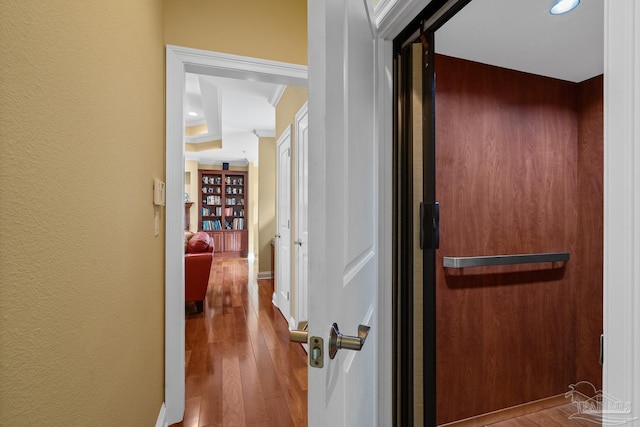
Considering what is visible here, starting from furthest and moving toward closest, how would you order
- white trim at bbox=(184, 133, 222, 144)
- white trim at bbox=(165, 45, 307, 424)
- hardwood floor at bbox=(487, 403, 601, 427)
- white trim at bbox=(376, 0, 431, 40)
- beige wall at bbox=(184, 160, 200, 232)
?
beige wall at bbox=(184, 160, 200, 232)
white trim at bbox=(184, 133, 222, 144)
hardwood floor at bbox=(487, 403, 601, 427)
white trim at bbox=(165, 45, 307, 424)
white trim at bbox=(376, 0, 431, 40)

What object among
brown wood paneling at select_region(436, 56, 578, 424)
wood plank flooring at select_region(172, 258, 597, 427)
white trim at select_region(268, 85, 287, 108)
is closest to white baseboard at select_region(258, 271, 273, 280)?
Answer: wood plank flooring at select_region(172, 258, 597, 427)

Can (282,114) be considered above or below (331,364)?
above

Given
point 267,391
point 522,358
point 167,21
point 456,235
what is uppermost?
point 167,21

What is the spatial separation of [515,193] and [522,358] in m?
1.03

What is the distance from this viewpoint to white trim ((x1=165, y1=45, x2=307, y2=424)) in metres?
1.66

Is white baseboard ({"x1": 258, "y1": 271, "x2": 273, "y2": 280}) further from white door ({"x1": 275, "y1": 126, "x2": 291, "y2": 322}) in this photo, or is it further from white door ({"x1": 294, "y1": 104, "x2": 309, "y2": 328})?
white door ({"x1": 294, "y1": 104, "x2": 309, "y2": 328})

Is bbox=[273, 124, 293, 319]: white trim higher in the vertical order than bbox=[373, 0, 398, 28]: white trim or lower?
lower

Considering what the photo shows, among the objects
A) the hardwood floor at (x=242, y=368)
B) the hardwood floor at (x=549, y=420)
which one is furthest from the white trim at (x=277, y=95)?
the hardwood floor at (x=549, y=420)

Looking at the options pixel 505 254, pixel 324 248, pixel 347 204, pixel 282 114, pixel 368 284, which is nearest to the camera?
pixel 324 248

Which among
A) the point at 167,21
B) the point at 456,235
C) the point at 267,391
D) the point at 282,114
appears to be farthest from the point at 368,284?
the point at 282,114

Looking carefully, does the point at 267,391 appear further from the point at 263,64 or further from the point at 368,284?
the point at 263,64

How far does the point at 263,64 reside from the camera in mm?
1821
